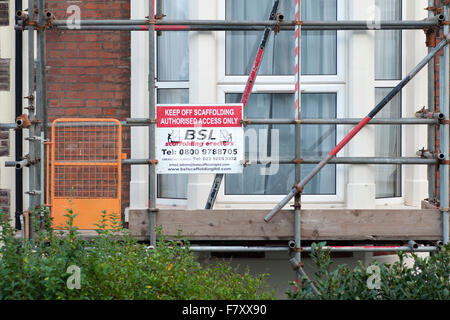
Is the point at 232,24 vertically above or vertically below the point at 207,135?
above

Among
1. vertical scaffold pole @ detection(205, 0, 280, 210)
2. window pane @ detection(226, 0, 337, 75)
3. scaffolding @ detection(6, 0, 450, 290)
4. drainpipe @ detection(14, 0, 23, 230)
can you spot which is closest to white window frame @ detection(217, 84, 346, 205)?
Result: window pane @ detection(226, 0, 337, 75)

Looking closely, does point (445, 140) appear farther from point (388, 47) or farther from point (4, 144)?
point (4, 144)

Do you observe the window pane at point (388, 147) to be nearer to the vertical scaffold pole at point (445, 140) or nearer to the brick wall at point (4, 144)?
the vertical scaffold pole at point (445, 140)

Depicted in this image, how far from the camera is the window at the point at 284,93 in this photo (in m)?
6.36

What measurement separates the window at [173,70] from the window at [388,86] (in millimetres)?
1947

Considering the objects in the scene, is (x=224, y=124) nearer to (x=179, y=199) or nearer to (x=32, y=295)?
(x=179, y=199)

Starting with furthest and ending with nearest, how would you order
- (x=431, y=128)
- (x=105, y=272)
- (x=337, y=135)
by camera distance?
1. (x=337, y=135)
2. (x=431, y=128)
3. (x=105, y=272)

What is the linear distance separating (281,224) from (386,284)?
114 cm

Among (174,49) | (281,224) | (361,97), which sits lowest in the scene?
(281,224)

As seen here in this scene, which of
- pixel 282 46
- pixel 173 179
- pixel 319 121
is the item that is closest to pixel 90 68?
pixel 173 179

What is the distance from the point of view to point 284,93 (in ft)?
20.9

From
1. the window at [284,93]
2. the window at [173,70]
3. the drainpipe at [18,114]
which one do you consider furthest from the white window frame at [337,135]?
the drainpipe at [18,114]

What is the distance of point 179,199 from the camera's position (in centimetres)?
643

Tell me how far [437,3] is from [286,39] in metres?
1.45
